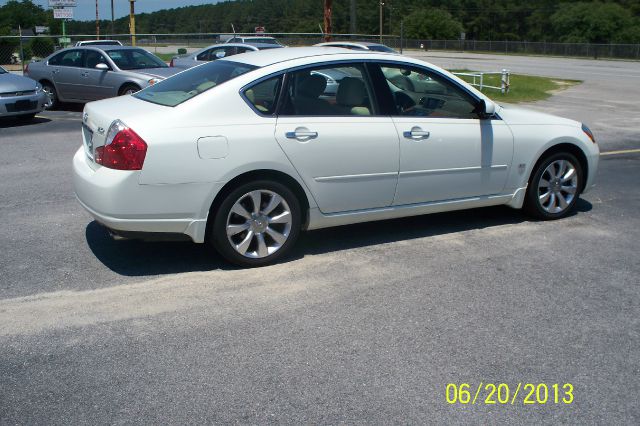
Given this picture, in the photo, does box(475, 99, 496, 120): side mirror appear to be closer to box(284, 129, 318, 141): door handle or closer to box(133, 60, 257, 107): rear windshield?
box(284, 129, 318, 141): door handle

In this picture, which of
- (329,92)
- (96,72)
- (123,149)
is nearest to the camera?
(123,149)

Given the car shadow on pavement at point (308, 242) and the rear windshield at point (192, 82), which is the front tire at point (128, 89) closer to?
the car shadow on pavement at point (308, 242)

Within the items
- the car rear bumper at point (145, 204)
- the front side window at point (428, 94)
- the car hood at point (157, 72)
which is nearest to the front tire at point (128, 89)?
the car hood at point (157, 72)

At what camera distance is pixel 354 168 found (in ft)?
18.4

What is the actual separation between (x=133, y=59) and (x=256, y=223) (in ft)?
37.8

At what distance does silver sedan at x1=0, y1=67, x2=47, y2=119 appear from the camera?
521 inches

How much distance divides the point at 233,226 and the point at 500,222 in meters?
2.92

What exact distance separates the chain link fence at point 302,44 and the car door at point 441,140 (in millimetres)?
27356

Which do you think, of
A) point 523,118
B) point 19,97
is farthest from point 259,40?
point 523,118

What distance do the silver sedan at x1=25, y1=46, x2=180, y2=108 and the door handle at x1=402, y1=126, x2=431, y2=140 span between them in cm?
992

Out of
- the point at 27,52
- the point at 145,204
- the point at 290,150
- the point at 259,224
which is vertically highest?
the point at 27,52

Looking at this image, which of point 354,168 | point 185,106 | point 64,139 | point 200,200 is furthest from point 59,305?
point 64,139

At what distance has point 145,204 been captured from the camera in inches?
196

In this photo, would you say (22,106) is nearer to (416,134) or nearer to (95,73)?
(95,73)
